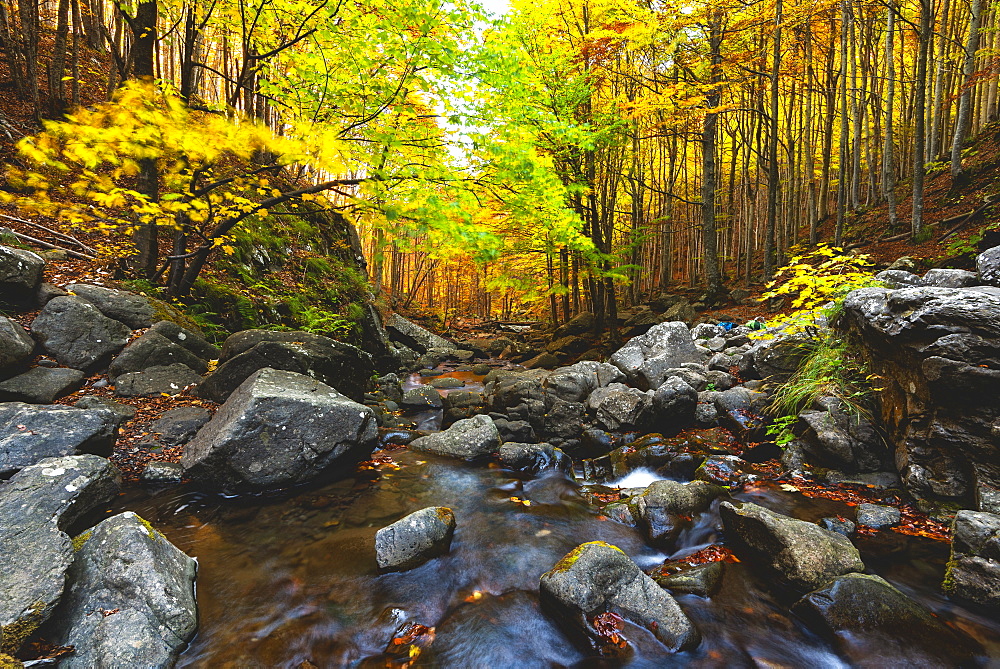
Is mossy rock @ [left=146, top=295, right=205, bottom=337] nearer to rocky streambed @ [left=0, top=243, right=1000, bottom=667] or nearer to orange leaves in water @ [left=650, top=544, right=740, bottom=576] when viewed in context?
rocky streambed @ [left=0, top=243, right=1000, bottom=667]

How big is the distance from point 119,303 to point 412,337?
1257cm

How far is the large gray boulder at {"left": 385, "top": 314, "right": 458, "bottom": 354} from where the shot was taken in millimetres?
18625

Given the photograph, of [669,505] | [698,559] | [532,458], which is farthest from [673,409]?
[698,559]

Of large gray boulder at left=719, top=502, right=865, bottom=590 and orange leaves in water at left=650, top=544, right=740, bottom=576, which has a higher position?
large gray boulder at left=719, top=502, right=865, bottom=590

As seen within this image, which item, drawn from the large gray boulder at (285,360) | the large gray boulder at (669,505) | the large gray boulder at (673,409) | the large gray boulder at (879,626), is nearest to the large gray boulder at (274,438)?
the large gray boulder at (285,360)

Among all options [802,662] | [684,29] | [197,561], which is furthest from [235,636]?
[684,29]

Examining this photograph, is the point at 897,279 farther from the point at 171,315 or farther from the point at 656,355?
the point at 171,315

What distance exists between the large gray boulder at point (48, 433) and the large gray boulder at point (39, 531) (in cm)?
82

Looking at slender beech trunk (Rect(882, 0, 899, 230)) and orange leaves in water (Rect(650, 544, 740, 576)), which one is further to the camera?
slender beech trunk (Rect(882, 0, 899, 230))

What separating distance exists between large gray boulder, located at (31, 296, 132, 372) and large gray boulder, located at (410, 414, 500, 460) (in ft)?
16.0

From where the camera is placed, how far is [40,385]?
17.4 feet

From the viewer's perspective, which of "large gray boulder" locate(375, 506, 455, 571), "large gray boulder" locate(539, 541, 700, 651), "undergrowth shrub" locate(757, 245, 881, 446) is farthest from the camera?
"undergrowth shrub" locate(757, 245, 881, 446)

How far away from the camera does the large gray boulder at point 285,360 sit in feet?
21.4

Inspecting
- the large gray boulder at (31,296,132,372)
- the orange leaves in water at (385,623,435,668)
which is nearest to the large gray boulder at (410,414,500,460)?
the orange leaves in water at (385,623,435,668)
